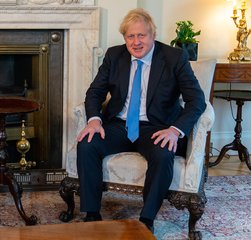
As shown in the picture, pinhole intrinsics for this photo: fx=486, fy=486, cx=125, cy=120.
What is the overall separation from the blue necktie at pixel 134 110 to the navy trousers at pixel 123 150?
29 millimetres

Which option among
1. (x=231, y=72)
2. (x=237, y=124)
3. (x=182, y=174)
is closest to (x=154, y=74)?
(x=182, y=174)

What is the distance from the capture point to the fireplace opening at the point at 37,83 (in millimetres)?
3094

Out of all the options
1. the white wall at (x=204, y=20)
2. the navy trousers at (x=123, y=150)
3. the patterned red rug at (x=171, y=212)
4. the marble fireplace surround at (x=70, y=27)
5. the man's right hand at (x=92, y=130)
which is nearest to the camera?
the navy trousers at (x=123, y=150)

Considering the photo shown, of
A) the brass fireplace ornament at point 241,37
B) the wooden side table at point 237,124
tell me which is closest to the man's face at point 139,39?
the wooden side table at point 237,124

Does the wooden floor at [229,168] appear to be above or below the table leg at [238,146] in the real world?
below

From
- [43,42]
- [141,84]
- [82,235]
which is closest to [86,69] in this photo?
[43,42]

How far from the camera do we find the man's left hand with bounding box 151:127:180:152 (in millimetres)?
2301

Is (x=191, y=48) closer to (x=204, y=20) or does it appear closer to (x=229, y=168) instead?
(x=204, y=20)

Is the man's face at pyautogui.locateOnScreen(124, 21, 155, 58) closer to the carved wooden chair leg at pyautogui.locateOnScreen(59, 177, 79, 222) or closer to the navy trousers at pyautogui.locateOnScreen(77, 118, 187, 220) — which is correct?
the navy trousers at pyautogui.locateOnScreen(77, 118, 187, 220)

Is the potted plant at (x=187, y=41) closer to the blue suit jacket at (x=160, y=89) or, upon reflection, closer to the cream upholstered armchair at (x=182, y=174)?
the blue suit jacket at (x=160, y=89)

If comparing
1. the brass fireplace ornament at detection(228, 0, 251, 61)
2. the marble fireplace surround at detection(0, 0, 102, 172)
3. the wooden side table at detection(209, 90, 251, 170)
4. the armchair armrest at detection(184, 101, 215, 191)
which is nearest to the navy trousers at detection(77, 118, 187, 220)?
the armchair armrest at detection(184, 101, 215, 191)

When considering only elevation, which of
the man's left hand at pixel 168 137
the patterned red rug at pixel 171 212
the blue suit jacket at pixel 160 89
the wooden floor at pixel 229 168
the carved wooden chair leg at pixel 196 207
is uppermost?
the blue suit jacket at pixel 160 89

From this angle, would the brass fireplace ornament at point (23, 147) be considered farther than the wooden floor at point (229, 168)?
No

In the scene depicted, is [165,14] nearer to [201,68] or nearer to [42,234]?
[201,68]
